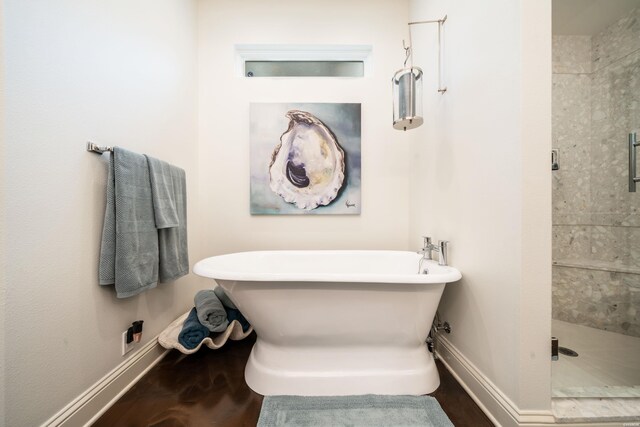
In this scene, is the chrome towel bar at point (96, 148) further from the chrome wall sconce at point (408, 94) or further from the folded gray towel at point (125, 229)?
the chrome wall sconce at point (408, 94)

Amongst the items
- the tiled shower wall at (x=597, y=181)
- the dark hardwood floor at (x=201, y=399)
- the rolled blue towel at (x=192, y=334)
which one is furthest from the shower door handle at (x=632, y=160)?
the rolled blue towel at (x=192, y=334)

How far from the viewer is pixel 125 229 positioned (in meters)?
1.02

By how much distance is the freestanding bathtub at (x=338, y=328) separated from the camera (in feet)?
3.43

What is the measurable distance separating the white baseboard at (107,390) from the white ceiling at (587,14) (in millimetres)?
3318

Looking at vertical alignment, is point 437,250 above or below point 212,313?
above

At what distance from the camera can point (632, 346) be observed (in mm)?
1352

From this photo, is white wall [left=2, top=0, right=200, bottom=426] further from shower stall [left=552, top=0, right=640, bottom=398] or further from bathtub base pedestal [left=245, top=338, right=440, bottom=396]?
shower stall [left=552, top=0, right=640, bottom=398]

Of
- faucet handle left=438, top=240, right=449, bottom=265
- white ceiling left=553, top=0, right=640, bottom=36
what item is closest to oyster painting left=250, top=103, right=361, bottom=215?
faucet handle left=438, top=240, right=449, bottom=265

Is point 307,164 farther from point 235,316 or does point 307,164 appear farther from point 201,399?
point 201,399

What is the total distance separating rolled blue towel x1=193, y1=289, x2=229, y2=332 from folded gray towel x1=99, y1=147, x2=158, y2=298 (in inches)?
14.3

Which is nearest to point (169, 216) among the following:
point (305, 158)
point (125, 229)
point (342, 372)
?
point (125, 229)

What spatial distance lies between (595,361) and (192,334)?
2196 mm

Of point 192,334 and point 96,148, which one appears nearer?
point 96,148

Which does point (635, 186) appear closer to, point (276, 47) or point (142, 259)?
point (276, 47)
